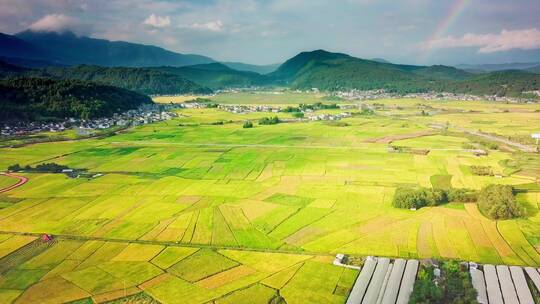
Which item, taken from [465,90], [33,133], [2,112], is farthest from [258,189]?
[465,90]

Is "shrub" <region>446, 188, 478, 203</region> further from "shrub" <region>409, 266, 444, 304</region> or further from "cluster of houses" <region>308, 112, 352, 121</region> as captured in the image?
"cluster of houses" <region>308, 112, 352, 121</region>

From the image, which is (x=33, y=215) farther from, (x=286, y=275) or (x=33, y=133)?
(x=33, y=133)

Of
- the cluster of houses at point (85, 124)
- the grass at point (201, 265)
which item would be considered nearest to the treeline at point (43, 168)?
the cluster of houses at point (85, 124)

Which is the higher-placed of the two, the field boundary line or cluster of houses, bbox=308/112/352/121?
cluster of houses, bbox=308/112/352/121

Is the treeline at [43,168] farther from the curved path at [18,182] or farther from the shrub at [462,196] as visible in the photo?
the shrub at [462,196]

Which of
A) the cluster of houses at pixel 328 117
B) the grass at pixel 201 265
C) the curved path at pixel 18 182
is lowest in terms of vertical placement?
the grass at pixel 201 265

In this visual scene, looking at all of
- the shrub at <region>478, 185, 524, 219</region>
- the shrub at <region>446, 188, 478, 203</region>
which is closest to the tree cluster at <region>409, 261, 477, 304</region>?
the shrub at <region>478, 185, 524, 219</region>
